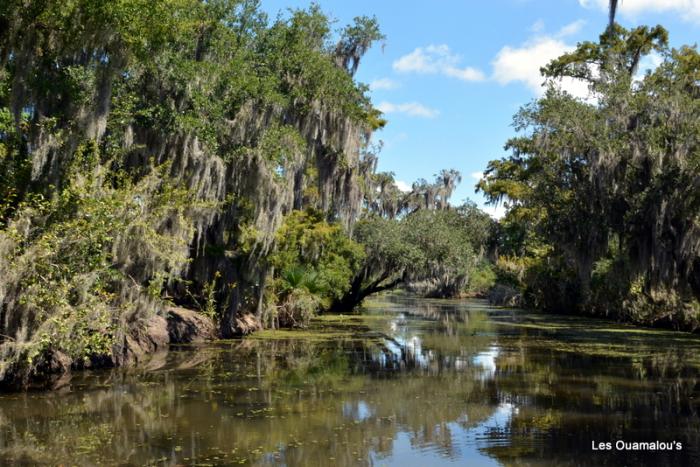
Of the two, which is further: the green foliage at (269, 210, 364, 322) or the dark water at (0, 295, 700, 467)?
the green foliage at (269, 210, 364, 322)

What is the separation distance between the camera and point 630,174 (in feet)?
80.0

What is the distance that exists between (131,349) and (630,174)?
18.3 meters

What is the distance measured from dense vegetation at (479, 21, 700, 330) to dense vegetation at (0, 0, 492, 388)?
814cm

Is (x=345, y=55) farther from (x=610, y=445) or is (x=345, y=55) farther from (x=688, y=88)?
(x=610, y=445)

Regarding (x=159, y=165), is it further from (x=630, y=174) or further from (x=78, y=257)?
(x=630, y=174)

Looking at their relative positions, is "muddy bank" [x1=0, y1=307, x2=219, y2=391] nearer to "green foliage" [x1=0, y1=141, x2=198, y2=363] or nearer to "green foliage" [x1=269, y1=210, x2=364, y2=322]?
"green foliage" [x1=0, y1=141, x2=198, y2=363]

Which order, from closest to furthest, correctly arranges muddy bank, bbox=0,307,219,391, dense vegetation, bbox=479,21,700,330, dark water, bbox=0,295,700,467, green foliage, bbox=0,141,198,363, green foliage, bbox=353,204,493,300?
1. dark water, bbox=0,295,700,467
2. green foliage, bbox=0,141,198,363
3. muddy bank, bbox=0,307,219,391
4. dense vegetation, bbox=479,21,700,330
5. green foliage, bbox=353,204,493,300

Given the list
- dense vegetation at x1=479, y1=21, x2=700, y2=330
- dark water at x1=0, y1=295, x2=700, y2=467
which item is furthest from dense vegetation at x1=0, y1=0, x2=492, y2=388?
dense vegetation at x1=479, y1=21, x2=700, y2=330

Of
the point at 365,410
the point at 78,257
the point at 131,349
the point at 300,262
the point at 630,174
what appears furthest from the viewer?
the point at 300,262

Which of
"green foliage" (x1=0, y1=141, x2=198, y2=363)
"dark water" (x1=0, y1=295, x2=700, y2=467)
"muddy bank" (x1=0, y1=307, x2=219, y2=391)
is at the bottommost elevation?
"dark water" (x1=0, y1=295, x2=700, y2=467)

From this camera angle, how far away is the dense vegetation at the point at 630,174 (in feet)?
74.6

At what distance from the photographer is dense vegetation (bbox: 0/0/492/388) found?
1148 centimetres

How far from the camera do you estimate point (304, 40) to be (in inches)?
966

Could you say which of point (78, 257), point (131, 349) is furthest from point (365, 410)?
point (131, 349)
